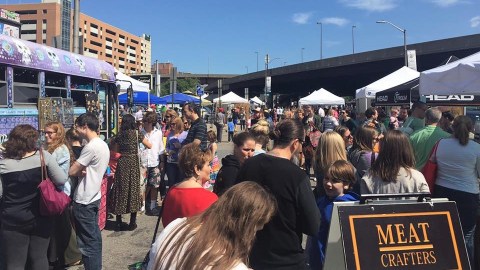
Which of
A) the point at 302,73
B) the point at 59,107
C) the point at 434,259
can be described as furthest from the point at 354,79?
the point at 434,259

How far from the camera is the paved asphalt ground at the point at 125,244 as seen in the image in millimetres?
5344

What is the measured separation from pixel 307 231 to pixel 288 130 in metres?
0.70

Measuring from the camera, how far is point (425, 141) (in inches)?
206

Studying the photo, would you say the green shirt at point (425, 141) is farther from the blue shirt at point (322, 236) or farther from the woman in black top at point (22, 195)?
the woman in black top at point (22, 195)

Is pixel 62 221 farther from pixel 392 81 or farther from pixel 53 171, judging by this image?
pixel 392 81

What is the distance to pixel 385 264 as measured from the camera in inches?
102

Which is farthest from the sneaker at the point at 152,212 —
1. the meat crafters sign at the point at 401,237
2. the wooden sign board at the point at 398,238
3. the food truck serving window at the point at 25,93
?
the meat crafters sign at the point at 401,237

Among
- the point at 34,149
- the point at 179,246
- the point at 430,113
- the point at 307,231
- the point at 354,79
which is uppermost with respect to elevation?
the point at 354,79

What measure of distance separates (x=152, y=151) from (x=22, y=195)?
3.78 meters

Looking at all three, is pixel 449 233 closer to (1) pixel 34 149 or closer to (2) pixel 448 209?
(2) pixel 448 209

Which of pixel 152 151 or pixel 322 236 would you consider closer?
pixel 322 236

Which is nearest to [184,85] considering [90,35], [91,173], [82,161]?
[90,35]

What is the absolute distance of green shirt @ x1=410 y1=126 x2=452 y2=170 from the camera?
519 centimetres

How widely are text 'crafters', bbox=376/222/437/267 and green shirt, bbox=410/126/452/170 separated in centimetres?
273
